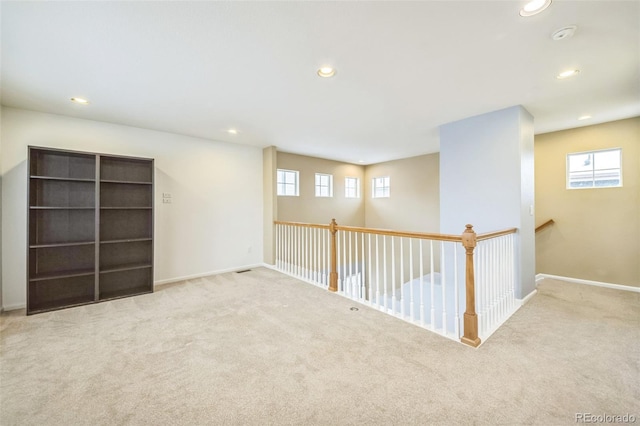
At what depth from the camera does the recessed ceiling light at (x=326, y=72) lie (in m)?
2.29

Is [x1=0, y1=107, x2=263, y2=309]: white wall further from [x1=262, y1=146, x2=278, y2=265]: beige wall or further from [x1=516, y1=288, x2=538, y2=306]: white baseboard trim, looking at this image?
[x1=516, y1=288, x2=538, y2=306]: white baseboard trim

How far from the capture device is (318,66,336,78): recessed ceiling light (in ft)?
7.52

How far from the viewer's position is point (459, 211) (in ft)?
11.8

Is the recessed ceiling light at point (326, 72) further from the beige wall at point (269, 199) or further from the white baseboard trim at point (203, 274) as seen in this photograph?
the white baseboard trim at point (203, 274)

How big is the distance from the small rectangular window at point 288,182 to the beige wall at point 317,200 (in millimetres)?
101

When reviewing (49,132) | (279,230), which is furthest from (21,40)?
(279,230)

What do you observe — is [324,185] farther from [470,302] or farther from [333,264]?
[470,302]

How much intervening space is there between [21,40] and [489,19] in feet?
11.2

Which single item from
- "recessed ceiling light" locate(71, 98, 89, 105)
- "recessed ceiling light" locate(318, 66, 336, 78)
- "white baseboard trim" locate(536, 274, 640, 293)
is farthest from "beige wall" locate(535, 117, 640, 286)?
"recessed ceiling light" locate(71, 98, 89, 105)

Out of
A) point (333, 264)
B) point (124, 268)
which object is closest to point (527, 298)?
point (333, 264)

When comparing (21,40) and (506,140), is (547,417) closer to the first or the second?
(506,140)

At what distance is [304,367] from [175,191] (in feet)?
11.9

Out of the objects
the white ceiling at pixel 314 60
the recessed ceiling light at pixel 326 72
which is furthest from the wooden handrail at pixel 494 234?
the recessed ceiling light at pixel 326 72

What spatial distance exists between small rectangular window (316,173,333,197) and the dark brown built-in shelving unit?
3.69 metres
